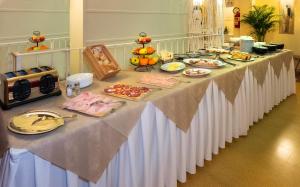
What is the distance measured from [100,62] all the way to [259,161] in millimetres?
1365

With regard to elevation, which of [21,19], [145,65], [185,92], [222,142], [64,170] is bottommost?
[222,142]

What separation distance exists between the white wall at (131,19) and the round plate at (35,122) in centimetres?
180

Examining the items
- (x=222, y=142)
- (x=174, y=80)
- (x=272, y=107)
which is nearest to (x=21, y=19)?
(x=174, y=80)

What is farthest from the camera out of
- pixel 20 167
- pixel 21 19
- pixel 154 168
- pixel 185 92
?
pixel 21 19

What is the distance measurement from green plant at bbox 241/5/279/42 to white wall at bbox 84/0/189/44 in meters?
2.42

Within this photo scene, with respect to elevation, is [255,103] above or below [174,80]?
below

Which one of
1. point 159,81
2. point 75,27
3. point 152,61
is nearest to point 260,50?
point 152,61

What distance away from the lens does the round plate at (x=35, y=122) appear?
38.4 inches

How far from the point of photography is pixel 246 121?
2.52 m

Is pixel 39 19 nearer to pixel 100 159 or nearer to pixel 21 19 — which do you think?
pixel 21 19

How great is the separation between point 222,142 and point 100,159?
4.31 feet

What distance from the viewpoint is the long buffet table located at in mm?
936

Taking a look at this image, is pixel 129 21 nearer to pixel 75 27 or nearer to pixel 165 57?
pixel 75 27

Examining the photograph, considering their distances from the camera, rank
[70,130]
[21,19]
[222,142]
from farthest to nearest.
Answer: [222,142]
[21,19]
[70,130]
